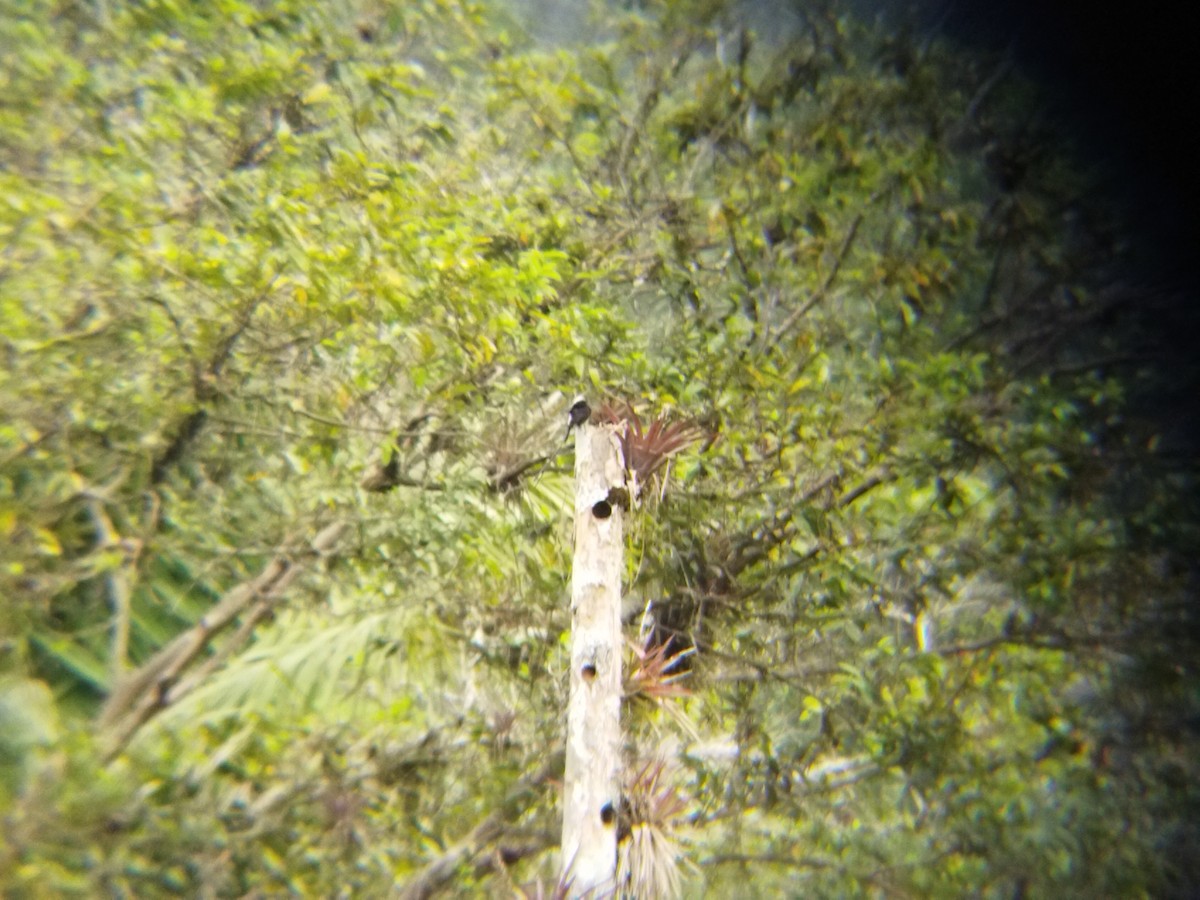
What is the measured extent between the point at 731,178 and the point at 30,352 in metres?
3.92

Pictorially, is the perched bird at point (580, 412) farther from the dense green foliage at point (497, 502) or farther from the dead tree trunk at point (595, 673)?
the dense green foliage at point (497, 502)

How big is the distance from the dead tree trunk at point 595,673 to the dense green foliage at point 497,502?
611 millimetres

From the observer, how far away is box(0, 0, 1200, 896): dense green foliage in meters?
3.87

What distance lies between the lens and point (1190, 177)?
3951mm

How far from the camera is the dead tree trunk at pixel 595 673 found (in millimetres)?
2610

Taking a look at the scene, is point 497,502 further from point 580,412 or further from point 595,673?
point 595,673

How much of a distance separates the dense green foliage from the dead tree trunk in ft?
2.00

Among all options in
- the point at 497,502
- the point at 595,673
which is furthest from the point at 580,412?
the point at 497,502

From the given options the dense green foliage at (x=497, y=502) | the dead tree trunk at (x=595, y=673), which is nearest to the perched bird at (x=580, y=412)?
the dead tree trunk at (x=595, y=673)

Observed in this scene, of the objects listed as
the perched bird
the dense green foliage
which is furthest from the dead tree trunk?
the dense green foliage

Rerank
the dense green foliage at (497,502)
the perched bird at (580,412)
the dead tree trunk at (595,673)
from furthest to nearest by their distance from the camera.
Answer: the dense green foliage at (497,502)
the perched bird at (580,412)
the dead tree trunk at (595,673)

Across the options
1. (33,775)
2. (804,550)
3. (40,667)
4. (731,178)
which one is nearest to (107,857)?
(33,775)

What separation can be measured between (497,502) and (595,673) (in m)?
1.73

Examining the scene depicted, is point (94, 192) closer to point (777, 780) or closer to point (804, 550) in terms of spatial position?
point (804, 550)
